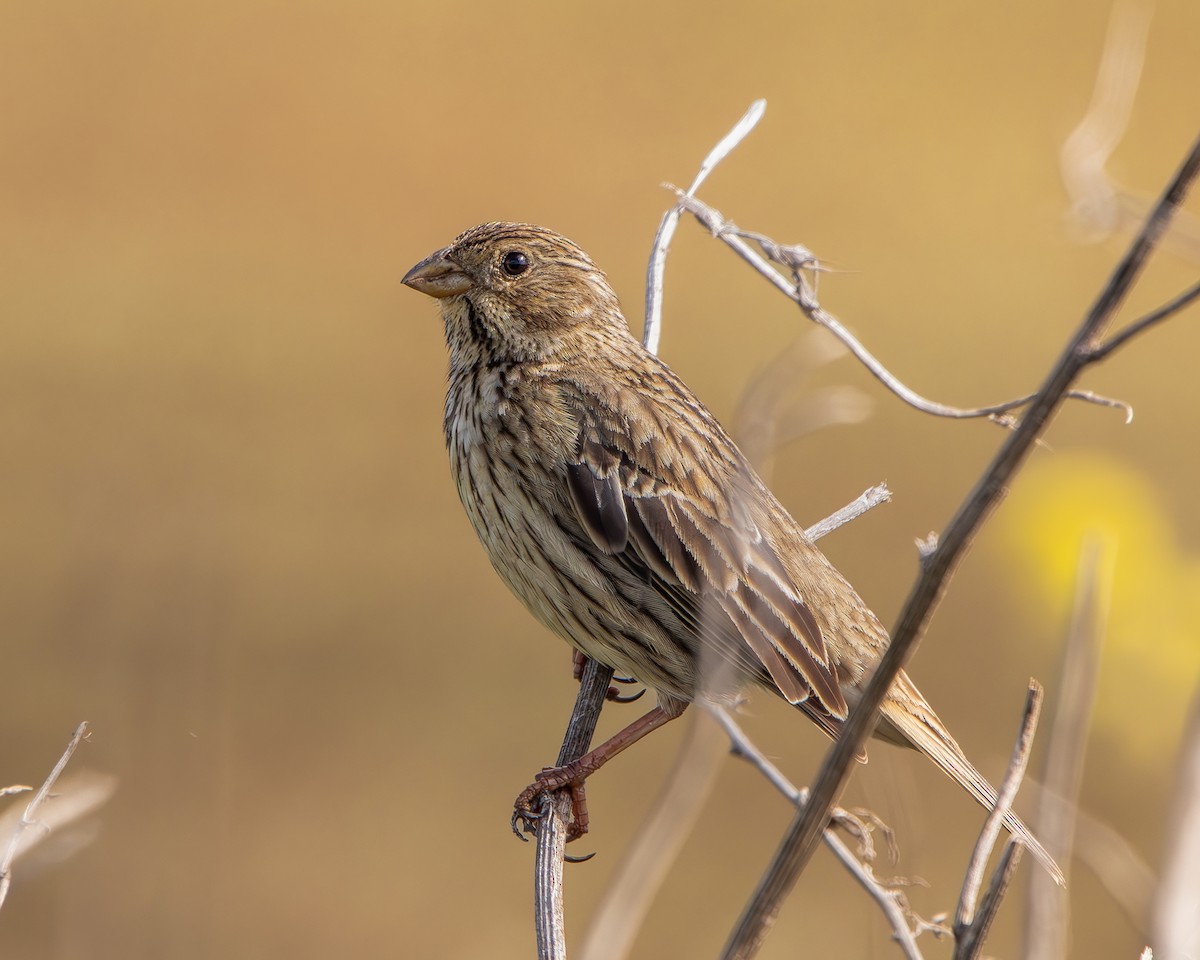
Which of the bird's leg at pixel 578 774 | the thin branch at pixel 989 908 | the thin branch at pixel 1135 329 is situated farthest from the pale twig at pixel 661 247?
the thin branch at pixel 989 908

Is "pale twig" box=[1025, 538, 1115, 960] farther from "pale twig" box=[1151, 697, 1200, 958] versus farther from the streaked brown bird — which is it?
the streaked brown bird

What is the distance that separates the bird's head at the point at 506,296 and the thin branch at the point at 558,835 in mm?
940

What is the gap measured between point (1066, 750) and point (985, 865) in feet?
0.58

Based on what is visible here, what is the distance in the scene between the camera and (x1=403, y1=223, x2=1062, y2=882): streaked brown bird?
13.4 feet

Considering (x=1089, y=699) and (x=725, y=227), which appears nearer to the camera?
(x=1089, y=699)

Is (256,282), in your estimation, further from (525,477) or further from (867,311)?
(525,477)

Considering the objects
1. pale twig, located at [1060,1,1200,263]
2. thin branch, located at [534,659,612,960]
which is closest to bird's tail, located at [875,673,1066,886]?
thin branch, located at [534,659,612,960]

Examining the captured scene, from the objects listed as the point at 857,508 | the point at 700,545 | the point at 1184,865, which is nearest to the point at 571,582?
the point at 700,545

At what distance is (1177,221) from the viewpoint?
1.81m

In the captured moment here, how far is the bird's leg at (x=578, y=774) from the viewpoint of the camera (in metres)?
4.04

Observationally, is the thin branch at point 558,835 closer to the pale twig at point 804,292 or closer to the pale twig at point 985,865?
the pale twig at point 985,865

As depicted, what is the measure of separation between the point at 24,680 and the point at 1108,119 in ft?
27.9

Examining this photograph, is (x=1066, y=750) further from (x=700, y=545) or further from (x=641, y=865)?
(x=700, y=545)

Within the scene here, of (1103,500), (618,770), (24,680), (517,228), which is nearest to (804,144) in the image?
(618,770)
